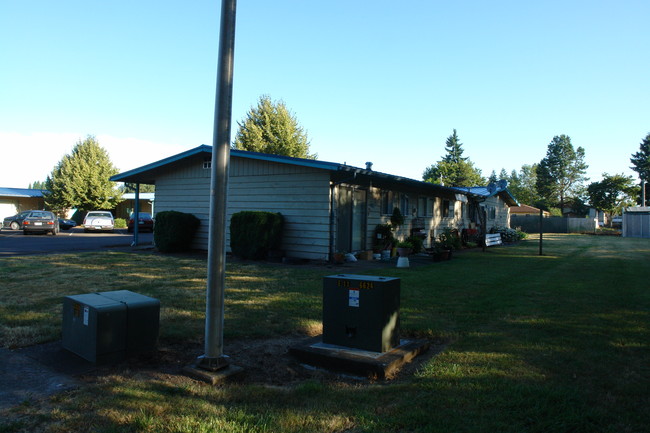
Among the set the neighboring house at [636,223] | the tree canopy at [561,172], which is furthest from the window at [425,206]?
the tree canopy at [561,172]

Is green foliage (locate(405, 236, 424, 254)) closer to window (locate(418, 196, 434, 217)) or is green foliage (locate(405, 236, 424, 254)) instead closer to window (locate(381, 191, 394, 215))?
window (locate(381, 191, 394, 215))

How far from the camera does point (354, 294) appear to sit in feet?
15.1

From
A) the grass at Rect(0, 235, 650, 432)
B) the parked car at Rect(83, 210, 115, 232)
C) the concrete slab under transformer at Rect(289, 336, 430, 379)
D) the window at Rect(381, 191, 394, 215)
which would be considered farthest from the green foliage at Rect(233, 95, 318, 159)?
the concrete slab under transformer at Rect(289, 336, 430, 379)

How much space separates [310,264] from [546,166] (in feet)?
234

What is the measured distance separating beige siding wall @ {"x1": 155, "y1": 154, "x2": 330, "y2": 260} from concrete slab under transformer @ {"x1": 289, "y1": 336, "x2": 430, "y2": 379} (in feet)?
27.7

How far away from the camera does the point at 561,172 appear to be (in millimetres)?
72875

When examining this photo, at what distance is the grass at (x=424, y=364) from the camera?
3082 mm

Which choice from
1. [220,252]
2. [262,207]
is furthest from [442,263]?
[220,252]

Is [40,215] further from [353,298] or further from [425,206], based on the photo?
[353,298]

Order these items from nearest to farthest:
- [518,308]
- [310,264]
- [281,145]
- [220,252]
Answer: [220,252], [518,308], [310,264], [281,145]

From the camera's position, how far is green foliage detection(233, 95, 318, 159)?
37906mm

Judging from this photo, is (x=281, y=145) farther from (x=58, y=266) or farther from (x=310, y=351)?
(x=310, y=351)

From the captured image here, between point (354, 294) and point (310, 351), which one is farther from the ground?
point (354, 294)

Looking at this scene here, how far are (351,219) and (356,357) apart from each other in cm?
1006
